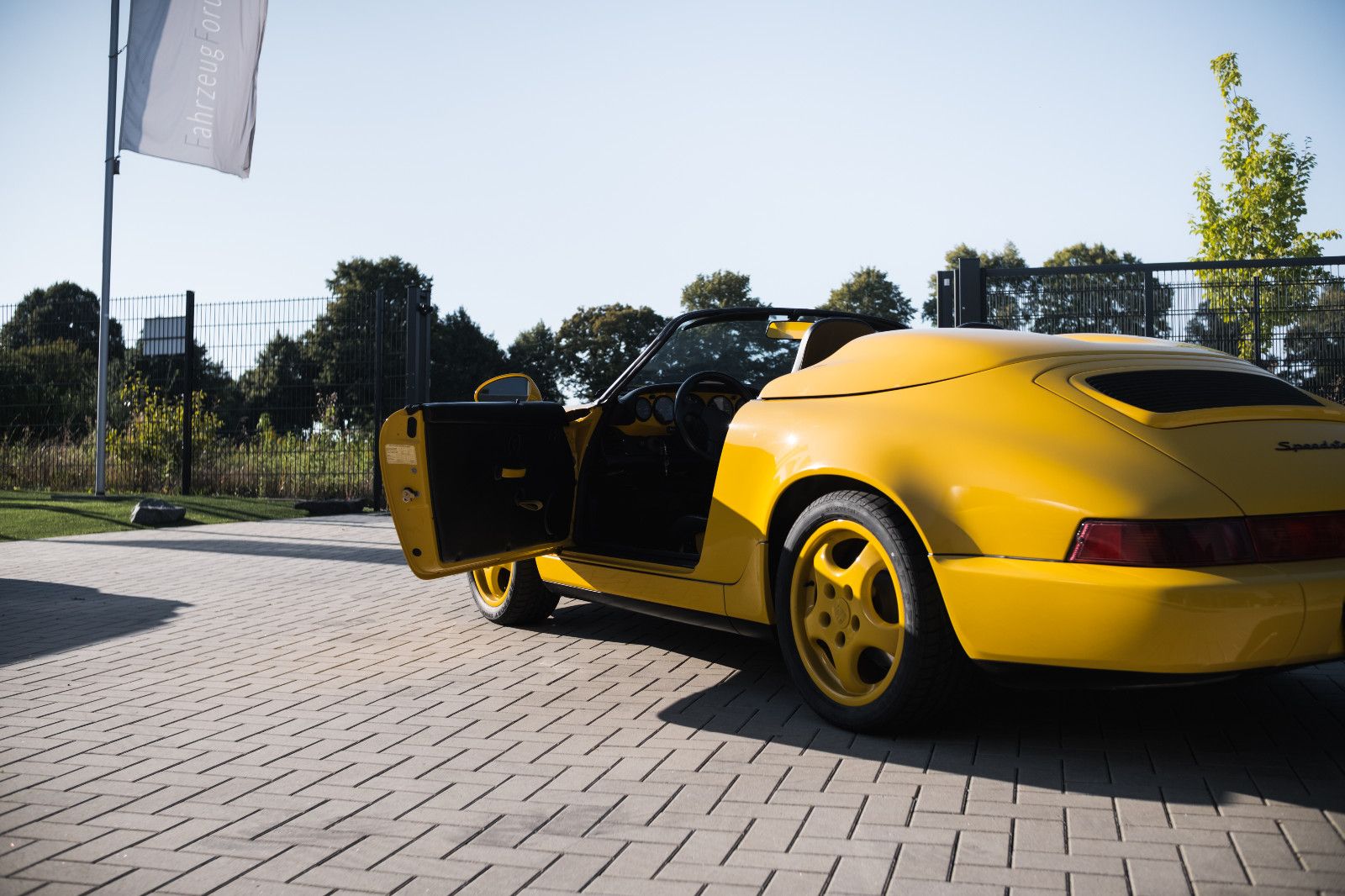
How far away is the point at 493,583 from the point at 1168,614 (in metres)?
3.69

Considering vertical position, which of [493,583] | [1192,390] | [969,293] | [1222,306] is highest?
[969,293]

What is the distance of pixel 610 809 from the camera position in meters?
3.00

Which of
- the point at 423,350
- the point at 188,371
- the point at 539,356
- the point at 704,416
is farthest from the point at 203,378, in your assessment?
the point at 539,356

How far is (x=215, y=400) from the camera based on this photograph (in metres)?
15.5

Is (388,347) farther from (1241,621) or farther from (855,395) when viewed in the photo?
(1241,621)

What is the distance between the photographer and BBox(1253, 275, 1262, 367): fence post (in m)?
9.42

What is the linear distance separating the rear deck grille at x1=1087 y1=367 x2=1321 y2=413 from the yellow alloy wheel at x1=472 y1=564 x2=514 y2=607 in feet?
10.8

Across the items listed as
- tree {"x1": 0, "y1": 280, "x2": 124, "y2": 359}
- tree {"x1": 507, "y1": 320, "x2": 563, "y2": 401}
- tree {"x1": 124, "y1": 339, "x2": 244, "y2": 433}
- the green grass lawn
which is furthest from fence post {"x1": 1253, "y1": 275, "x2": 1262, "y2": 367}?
tree {"x1": 507, "y1": 320, "x2": 563, "y2": 401}

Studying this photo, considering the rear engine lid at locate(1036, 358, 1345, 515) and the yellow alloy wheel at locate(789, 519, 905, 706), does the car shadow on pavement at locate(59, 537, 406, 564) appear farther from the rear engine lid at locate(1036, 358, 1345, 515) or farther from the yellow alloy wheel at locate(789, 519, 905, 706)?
the rear engine lid at locate(1036, 358, 1345, 515)

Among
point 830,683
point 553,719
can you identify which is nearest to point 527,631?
point 553,719

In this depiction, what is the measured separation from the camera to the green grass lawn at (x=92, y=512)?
11281mm

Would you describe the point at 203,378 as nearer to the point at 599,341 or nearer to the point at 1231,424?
the point at 1231,424

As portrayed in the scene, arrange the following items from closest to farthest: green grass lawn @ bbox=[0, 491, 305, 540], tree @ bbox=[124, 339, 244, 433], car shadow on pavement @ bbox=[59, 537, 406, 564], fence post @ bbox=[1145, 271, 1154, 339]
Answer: car shadow on pavement @ bbox=[59, 537, 406, 564], fence post @ bbox=[1145, 271, 1154, 339], green grass lawn @ bbox=[0, 491, 305, 540], tree @ bbox=[124, 339, 244, 433]

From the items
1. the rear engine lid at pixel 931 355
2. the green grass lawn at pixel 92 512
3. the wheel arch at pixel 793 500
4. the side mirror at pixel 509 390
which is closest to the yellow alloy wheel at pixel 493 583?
the side mirror at pixel 509 390
